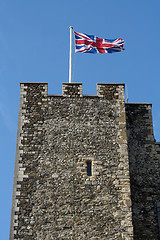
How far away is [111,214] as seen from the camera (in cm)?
1783

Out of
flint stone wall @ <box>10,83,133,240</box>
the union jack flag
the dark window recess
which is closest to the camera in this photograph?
flint stone wall @ <box>10,83,133,240</box>

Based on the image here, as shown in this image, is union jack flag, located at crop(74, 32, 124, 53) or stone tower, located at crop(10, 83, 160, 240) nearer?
stone tower, located at crop(10, 83, 160, 240)

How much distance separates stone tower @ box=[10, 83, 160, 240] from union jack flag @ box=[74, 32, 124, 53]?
2.38 meters

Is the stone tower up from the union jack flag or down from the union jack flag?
down

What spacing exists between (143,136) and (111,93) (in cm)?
234

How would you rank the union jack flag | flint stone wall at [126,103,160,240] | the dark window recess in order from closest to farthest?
the dark window recess
flint stone wall at [126,103,160,240]
the union jack flag

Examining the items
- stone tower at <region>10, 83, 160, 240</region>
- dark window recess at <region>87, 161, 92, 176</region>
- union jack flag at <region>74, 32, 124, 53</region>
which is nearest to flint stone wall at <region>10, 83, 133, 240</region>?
stone tower at <region>10, 83, 160, 240</region>

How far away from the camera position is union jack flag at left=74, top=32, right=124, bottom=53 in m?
22.5

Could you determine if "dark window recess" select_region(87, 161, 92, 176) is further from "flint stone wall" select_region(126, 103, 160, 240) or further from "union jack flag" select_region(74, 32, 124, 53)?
"union jack flag" select_region(74, 32, 124, 53)

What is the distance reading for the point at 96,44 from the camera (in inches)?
889

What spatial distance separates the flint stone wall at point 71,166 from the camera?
57.7 feet

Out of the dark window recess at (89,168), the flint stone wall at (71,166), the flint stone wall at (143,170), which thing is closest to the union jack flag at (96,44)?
the flint stone wall at (71,166)

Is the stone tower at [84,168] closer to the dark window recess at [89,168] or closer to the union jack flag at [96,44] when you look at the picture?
the dark window recess at [89,168]

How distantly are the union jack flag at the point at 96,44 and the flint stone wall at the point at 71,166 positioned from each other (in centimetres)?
234
